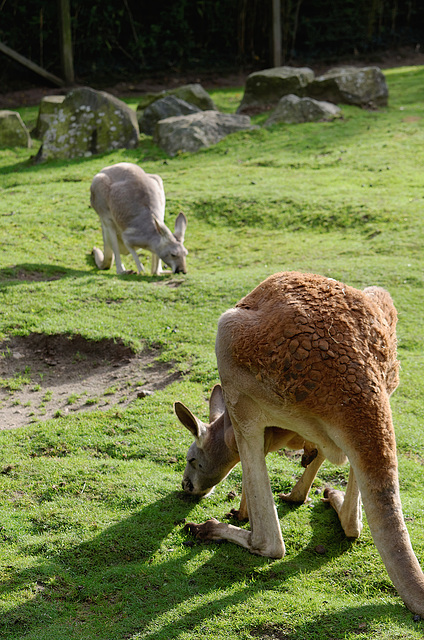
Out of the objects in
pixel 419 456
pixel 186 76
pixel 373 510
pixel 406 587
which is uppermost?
pixel 186 76

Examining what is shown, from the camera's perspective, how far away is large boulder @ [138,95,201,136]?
15961 mm

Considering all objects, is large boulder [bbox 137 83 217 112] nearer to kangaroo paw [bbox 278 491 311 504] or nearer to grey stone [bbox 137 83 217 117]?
grey stone [bbox 137 83 217 117]

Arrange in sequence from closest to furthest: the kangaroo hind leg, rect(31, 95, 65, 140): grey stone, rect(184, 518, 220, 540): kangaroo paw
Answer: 1. the kangaroo hind leg
2. rect(184, 518, 220, 540): kangaroo paw
3. rect(31, 95, 65, 140): grey stone

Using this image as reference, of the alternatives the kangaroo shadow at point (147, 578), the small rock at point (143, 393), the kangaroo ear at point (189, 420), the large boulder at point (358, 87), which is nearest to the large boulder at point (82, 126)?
the large boulder at point (358, 87)

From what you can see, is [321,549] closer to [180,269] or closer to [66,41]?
[180,269]

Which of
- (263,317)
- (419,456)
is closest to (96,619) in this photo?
(263,317)

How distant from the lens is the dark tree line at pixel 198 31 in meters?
20.0

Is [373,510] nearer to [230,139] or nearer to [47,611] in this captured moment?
[47,611]

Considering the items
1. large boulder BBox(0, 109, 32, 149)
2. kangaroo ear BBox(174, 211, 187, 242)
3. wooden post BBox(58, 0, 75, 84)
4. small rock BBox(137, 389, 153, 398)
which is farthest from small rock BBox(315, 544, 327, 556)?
wooden post BBox(58, 0, 75, 84)

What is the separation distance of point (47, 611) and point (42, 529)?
79cm

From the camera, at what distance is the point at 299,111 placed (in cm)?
1600

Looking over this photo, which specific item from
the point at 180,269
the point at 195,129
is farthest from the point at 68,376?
the point at 195,129

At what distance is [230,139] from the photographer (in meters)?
15.1

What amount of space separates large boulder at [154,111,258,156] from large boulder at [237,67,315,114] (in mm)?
2049
